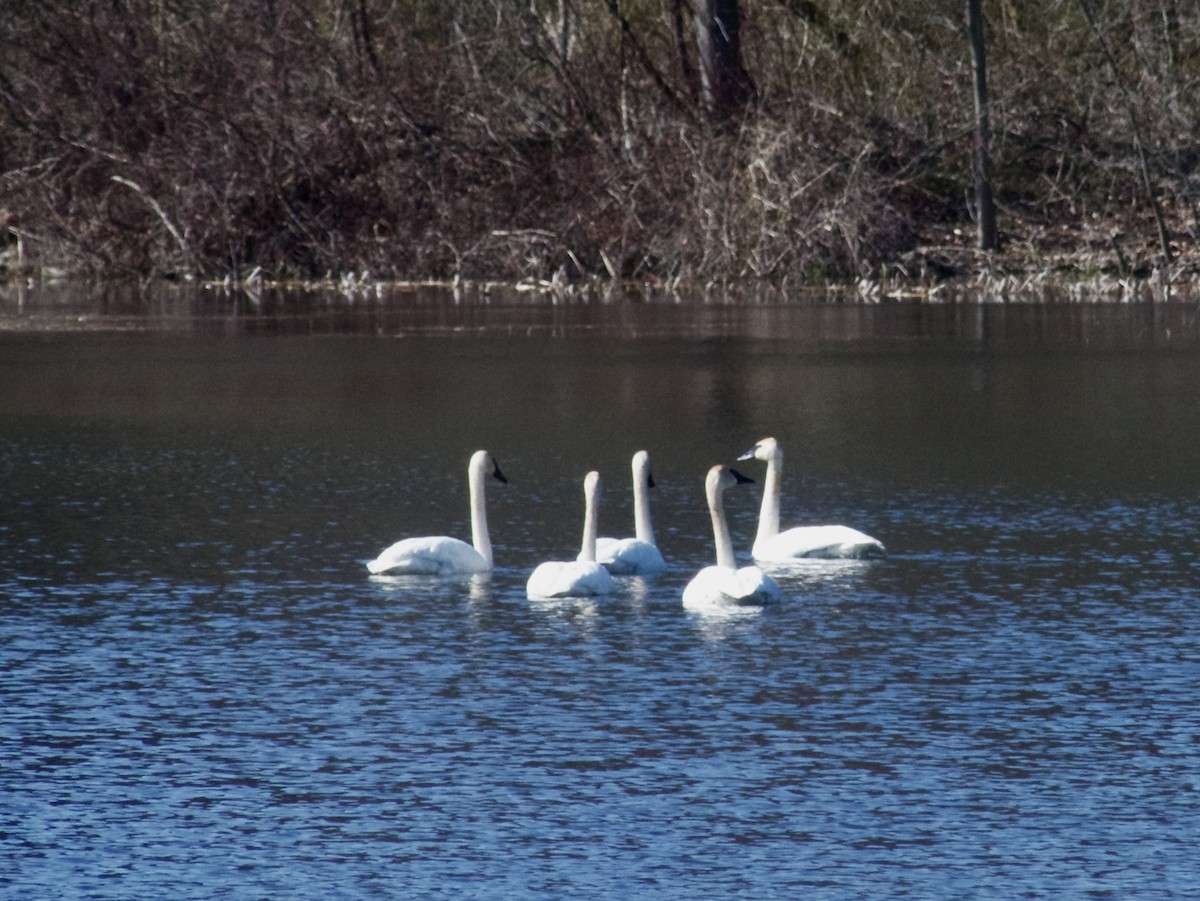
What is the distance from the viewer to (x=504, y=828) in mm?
6508

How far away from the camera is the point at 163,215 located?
35.6 m

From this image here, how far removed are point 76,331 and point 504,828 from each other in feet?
66.2

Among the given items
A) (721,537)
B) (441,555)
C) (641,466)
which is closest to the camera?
(721,537)

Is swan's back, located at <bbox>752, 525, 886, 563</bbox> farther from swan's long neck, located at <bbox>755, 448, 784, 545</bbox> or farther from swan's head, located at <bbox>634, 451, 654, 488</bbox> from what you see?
swan's head, located at <bbox>634, 451, 654, 488</bbox>

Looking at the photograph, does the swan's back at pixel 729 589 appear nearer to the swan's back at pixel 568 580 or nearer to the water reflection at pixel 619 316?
the swan's back at pixel 568 580

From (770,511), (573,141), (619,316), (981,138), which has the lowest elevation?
(770,511)

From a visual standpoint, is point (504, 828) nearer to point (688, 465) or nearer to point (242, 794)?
point (242, 794)

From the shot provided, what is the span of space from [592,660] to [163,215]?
28121 millimetres

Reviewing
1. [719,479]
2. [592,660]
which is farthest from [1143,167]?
[592,660]

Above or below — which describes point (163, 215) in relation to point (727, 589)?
above

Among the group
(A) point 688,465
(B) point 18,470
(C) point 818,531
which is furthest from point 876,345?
(C) point 818,531

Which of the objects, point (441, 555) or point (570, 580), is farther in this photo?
point (441, 555)

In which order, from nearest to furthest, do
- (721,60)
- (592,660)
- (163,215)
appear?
1. (592,660)
2. (163,215)
3. (721,60)

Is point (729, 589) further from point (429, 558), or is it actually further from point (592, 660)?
point (429, 558)
